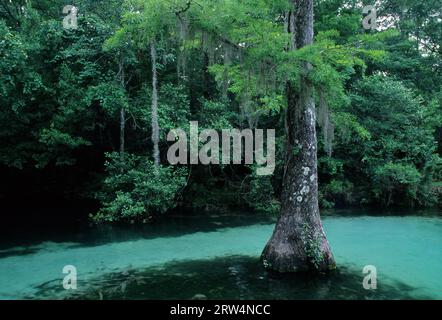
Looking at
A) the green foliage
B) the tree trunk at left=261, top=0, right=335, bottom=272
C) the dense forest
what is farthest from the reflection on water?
the green foliage

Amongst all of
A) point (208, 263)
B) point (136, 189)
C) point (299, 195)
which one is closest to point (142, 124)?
point (136, 189)

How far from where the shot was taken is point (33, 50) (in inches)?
638

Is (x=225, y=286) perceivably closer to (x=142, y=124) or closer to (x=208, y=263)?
(x=208, y=263)

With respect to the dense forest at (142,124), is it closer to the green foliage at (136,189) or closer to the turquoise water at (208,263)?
the green foliage at (136,189)

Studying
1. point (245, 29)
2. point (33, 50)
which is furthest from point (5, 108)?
point (245, 29)

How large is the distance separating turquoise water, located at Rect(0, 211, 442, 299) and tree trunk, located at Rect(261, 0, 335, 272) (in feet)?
1.35

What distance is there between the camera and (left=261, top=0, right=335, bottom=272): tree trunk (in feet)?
29.2

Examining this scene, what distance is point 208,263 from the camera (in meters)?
10.0

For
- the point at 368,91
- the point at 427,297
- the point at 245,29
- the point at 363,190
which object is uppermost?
the point at 368,91

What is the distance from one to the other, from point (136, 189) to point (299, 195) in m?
8.13

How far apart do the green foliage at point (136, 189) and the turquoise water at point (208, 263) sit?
1065mm

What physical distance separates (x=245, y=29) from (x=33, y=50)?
11.7m

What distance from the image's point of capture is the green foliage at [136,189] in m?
15.5

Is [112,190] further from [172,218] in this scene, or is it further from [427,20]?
[427,20]
